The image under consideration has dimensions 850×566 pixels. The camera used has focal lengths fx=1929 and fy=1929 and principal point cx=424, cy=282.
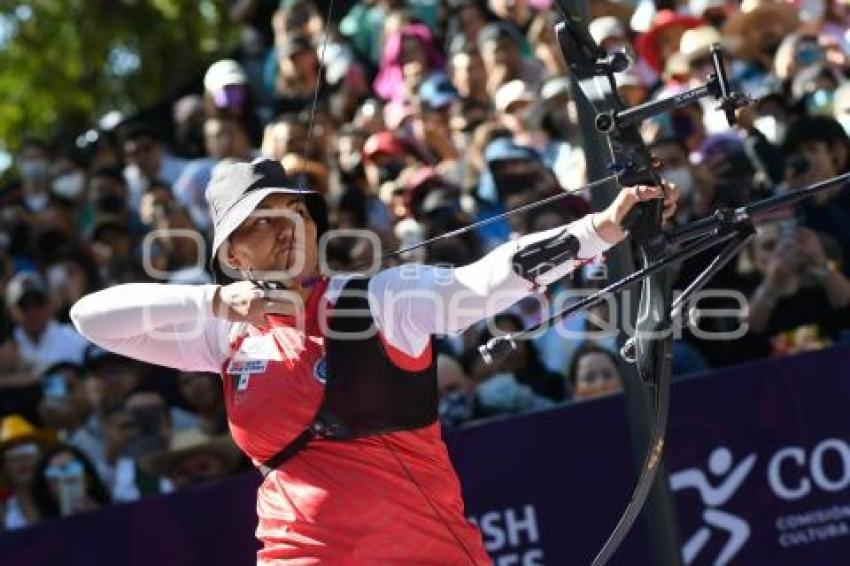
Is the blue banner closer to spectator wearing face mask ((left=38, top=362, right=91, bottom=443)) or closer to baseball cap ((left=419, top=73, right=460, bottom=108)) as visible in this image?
spectator wearing face mask ((left=38, top=362, right=91, bottom=443))

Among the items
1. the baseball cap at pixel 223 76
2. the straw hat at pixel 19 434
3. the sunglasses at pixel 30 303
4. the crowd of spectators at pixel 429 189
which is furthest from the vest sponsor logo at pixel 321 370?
the baseball cap at pixel 223 76

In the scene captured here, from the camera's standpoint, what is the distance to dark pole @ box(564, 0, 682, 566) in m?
5.64

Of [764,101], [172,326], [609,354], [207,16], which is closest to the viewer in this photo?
[172,326]

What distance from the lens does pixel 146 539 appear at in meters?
7.43

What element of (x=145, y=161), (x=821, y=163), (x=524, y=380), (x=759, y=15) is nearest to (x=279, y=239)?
(x=524, y=380)

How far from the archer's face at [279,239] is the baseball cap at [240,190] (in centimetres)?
3

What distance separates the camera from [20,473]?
837 cm

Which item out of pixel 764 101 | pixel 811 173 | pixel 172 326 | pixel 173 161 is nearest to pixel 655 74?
pixel 764 101

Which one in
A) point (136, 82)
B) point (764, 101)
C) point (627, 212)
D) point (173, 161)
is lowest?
point (627, 212)

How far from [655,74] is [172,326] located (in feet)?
15.8

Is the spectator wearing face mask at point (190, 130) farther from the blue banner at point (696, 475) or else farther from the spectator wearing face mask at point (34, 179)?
the blue banner at point (696, 475)

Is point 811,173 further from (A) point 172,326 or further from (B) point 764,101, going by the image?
(A) point 172,326

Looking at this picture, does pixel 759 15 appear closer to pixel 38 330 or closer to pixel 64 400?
pixel 64 400

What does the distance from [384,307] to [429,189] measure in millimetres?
4088
